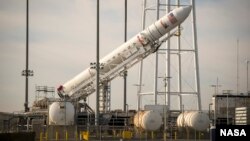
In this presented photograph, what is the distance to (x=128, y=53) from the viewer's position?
192ft

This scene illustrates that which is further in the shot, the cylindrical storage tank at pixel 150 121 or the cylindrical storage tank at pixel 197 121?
the cylindrical storage tank at pixel 197 121

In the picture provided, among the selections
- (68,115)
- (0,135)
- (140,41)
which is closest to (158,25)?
(140,41)

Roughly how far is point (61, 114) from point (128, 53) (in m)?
10.1

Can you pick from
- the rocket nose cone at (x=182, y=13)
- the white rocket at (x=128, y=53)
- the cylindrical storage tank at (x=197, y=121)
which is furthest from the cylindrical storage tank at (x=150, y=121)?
the rocket nose cone at (x=182, y=13)

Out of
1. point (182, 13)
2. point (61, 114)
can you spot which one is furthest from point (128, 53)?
point (61, 114)

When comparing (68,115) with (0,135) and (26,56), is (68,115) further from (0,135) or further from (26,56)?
(0,135)

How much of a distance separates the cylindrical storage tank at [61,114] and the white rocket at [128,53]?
16.1 feet

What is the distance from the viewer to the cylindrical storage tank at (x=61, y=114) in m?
57.3

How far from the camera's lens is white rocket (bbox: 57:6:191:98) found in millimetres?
56581

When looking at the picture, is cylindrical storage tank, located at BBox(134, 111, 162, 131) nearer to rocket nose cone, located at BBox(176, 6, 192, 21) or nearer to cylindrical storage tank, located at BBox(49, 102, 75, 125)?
cylindrical storage tank, located at BBox(49, 102, 75, 125)

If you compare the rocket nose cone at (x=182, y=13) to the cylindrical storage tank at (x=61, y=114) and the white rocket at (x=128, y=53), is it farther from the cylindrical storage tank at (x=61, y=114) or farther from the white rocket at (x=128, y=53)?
the cylindrical storage tank at (x=61, y=114)

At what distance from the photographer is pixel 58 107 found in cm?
5759

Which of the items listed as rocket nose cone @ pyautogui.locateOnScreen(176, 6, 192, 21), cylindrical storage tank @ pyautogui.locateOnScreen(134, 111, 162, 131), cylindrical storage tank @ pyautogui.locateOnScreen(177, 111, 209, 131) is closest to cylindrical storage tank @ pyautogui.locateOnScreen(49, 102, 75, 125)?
cylindrical storage tank @ pyautogui.locateOnScreen(134, 111, 162, 131)

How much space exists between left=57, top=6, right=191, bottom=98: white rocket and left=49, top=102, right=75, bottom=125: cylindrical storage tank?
4893 millimetres
